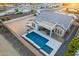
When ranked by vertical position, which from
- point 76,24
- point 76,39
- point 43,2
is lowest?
point 76,39

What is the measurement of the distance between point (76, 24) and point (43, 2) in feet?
1.69

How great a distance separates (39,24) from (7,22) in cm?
43

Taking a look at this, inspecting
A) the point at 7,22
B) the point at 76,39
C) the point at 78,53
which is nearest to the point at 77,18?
the point at 76,39

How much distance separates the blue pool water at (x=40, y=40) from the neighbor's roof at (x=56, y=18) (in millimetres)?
222

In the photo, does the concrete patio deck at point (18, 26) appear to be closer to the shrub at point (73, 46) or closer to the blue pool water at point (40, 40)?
the blue pool water at point (40, 40)

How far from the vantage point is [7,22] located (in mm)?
2457

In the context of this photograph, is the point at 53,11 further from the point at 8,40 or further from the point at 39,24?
the point at 8,40

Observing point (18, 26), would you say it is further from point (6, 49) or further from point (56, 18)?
point (56, 18)

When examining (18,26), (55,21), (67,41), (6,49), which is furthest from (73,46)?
(6,49)

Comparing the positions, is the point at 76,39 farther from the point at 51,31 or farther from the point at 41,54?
the point at 41,54

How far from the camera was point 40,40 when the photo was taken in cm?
241

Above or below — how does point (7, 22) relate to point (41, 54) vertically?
above

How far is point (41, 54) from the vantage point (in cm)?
240

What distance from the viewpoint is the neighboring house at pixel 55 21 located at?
7.70 feet
